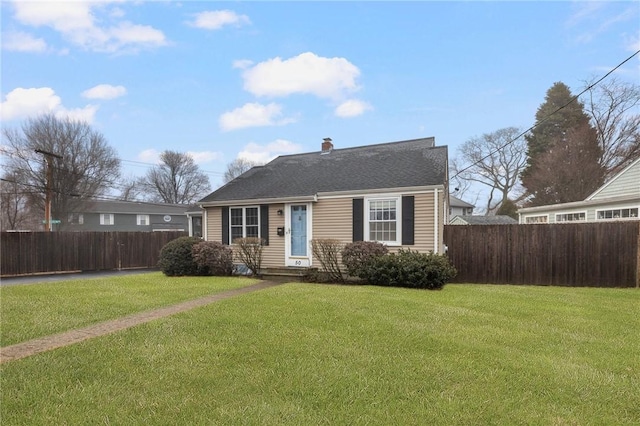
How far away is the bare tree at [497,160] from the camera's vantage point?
124 ft

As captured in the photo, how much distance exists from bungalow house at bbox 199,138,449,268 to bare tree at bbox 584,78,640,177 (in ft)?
72.0

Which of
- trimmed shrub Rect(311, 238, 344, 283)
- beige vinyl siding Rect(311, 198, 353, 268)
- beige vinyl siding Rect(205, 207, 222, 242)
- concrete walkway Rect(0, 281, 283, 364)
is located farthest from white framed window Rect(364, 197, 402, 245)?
beige vinyl siding Rect(205, 207, 222, 242)

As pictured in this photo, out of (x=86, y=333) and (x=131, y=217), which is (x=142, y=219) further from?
(x=86, y=333)

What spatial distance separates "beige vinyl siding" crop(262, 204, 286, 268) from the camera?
12453mm

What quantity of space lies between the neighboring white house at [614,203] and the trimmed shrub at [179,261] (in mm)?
14831

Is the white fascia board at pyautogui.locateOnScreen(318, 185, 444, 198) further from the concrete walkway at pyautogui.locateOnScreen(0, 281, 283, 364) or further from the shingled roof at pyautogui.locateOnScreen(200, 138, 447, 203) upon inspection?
the concrete walkway at pyautogui.locateOnScreen(0, 281, 283, 364)

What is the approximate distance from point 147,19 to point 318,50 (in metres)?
6.28

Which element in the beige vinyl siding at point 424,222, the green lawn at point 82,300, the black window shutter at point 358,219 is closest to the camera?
the green lawn at point 82,300

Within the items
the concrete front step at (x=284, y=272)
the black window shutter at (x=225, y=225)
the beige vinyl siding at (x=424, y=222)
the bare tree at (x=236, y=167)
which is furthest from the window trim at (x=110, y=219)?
the beige vinyl siding at (x=424, y=222)

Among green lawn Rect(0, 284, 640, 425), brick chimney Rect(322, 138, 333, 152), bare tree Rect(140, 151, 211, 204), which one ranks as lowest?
green lawn Rect(0, 284, 640, 425)

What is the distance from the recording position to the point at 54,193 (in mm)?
26938

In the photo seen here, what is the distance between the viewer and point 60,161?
26828 mm

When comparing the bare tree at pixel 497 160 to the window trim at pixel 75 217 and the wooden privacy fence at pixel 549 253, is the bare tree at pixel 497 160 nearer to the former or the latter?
the wooden privacy fence at pixel 549 253

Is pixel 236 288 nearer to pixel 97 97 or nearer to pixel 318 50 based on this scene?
pixel 318 50
